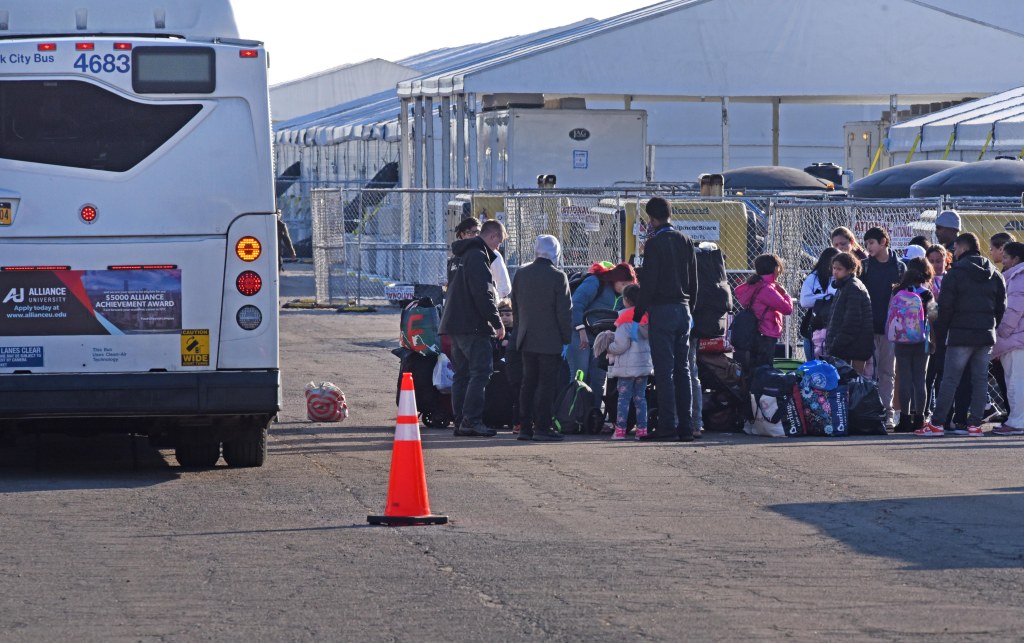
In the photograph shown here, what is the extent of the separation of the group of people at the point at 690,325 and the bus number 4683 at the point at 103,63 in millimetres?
3721

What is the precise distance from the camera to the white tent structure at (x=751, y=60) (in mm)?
33938

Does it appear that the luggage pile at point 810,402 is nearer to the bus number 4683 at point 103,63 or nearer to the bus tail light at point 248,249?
the bus tail light at point 248,249

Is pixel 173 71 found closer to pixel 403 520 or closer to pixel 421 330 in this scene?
pixel 403 520

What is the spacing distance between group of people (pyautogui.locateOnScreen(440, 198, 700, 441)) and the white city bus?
2.98m

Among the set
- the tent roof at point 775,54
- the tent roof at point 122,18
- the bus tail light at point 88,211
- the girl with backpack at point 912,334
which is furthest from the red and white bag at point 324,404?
the tent roof at point 775,54

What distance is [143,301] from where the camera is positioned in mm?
10195

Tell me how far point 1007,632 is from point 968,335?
7.30 m

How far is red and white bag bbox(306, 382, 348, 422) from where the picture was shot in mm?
14086

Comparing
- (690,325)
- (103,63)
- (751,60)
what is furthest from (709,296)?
(751,60)

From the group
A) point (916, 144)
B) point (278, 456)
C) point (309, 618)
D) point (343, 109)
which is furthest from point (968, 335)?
point (343, 109)

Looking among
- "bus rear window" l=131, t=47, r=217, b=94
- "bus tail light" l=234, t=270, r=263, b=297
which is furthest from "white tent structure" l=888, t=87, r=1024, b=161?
"bus rear window" l=131, t=47, r=217, b=94

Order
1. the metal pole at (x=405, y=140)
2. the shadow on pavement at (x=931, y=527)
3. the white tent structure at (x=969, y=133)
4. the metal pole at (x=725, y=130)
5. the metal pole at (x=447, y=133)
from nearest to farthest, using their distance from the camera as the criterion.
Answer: the shadow on pavement at (x=931, y=527), the white tent structure at (x=969, y=133), the metal pole at (x=725, y=130), the metal pole at (x=447, y=133), the metal pole at (x=405, y=140)

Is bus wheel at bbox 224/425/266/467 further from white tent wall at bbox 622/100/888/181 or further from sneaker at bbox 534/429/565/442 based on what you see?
white tent wall at bbox 622/100/888/181

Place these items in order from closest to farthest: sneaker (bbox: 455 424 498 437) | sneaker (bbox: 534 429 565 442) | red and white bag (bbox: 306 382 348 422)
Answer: sneaker (bbox: 534 429 565 442), sneaker (bbox: 455 424 498 437), red and white bag (bbox: 306 382 348 422)
